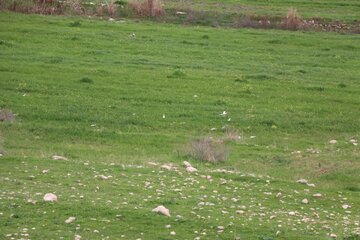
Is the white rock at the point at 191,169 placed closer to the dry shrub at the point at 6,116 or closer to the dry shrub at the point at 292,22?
the dry shrub at the point at 6,116

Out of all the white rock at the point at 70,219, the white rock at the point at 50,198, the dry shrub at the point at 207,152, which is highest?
the white rock at the point at 50,198

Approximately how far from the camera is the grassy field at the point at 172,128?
539 inches

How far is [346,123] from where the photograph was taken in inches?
965

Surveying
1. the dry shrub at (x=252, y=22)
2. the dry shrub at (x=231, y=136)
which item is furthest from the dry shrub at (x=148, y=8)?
the dry shrub at (x=231, y=136)

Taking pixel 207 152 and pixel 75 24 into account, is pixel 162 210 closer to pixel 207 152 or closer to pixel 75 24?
pixel 207 152

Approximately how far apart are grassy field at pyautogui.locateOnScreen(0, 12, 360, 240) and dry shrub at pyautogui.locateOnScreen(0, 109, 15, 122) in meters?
0.24

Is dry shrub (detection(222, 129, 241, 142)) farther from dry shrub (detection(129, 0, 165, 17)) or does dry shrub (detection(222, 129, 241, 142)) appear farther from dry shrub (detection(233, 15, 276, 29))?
dry shrub (detection(129, 0, 165, 17))

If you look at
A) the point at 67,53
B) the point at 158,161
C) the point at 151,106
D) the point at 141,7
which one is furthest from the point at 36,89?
the point at 141,7

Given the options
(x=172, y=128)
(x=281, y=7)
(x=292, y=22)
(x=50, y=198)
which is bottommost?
(x=172, y=128)

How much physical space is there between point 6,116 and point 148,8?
72.7 feet

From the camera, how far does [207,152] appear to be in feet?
63.0

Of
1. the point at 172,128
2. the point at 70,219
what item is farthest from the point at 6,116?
the point at 70,219

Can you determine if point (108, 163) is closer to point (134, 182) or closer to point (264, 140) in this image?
point (134, 182)

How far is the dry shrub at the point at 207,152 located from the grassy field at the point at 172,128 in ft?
0.91
